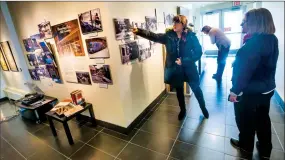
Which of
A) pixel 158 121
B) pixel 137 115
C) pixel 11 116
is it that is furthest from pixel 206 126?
pixel 11 116

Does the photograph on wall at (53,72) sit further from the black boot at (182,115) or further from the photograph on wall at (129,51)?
the black boot at (182,115)

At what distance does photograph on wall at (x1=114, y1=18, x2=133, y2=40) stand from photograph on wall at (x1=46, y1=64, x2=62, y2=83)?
4.70 feet

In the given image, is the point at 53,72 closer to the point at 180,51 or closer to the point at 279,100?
the point at 180,51

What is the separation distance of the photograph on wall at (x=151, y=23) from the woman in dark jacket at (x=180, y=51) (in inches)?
22.5

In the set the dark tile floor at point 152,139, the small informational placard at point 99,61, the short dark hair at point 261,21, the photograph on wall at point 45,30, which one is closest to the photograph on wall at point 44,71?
the photograph on wall at point 45,30

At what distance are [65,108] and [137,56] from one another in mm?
1320

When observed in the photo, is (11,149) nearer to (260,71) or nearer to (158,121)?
(158,121)

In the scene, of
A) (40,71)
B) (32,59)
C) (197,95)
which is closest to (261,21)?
(197,95)

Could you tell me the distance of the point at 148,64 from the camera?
8.94ft

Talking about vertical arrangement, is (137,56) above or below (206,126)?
above

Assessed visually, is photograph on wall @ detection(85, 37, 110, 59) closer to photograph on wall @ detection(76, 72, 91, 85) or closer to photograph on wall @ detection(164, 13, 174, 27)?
photograph on wall @ detection(76, 72, 91, 85)

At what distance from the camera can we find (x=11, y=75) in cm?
388

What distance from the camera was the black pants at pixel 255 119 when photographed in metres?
1.36

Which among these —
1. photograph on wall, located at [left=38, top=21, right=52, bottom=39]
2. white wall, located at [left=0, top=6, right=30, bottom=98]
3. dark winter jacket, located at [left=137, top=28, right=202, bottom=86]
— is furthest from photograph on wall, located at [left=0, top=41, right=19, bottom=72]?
dark winter jacket, located at [left=137, top=28, right=202, bottom=86]
